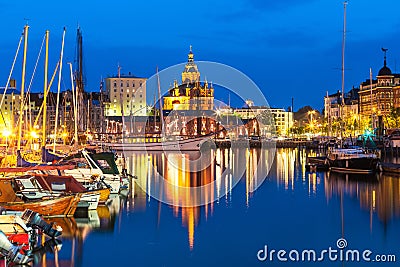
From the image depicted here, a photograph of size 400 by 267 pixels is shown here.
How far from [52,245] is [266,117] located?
17891 centimetres

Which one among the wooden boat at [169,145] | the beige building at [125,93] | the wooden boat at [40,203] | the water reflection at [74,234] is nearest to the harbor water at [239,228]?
the water reflection at [74,234]

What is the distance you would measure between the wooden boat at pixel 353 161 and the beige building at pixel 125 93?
429 ft

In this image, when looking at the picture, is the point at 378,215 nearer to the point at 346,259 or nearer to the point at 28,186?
the point at 346,259

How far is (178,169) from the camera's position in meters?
61.9

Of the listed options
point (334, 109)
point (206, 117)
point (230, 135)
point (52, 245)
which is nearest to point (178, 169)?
point (52, 245)

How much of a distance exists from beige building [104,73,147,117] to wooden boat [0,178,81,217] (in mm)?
158389

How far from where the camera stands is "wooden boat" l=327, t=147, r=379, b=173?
53.6m

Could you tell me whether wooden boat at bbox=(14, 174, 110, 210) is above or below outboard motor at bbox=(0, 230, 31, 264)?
above

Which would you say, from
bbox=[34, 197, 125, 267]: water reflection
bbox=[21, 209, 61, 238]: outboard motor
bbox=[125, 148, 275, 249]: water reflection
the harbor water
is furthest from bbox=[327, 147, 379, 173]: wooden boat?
bbox=[21, 209, 61, 238]: outboard motor

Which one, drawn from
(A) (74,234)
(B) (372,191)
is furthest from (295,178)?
(A) (74,234)

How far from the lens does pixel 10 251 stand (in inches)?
Result: 752

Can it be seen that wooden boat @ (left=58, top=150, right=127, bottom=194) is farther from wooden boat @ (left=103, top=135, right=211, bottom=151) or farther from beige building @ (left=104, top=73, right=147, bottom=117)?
beige building @ (left=104, top=73, right=147, bottom=117)

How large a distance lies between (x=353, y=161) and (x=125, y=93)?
141009 millimetres

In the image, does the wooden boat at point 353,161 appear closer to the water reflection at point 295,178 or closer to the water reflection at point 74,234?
the water reflection at point 295,178
